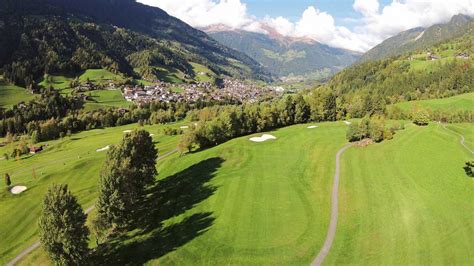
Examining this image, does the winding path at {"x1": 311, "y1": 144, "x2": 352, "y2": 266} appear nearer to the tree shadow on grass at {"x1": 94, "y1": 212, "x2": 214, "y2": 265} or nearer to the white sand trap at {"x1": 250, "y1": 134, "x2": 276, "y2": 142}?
the tree shadow on grass at {"x1": 94, "y1": 212, "x2": 214, "y2": 265}

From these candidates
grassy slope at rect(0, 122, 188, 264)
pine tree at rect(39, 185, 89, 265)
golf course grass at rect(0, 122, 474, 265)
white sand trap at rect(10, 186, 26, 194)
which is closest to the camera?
golf course grass at rect(0, 122, 474, 265)

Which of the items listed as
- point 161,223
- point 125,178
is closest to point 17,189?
point 125,178

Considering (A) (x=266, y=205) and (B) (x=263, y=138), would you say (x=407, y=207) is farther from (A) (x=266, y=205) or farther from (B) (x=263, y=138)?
(B) (x=263, y=138)

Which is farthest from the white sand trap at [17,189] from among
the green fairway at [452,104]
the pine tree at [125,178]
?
the green fairway at [452,104]

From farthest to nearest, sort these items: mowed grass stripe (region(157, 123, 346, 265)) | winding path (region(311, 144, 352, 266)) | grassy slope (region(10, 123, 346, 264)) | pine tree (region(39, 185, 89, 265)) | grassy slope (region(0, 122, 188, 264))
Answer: grassy slope (region(0, 122, 188, 264))
grassy slope (region(10, 123, 346, 264))
mowed grass stripe (region(157, 123, 346, 265))
pine tree (region(39, 185, 89, 265))
winding path (region(311, 144, 352, 266))

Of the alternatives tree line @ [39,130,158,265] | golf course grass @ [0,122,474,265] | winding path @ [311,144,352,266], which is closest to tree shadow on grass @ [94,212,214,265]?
golf course grass @ [0,122,474,265]

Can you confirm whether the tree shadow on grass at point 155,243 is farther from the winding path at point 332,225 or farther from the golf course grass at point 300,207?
the winding path at point 332,225

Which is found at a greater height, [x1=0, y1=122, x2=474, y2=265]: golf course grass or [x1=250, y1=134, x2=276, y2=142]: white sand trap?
[x1=250, y1=134, x2=276, y2=142]: white sand trap


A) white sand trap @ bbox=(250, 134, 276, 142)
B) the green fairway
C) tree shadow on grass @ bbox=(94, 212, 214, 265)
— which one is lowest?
tree shadow on grass @ bbox=(94, 212, 214, 265)
